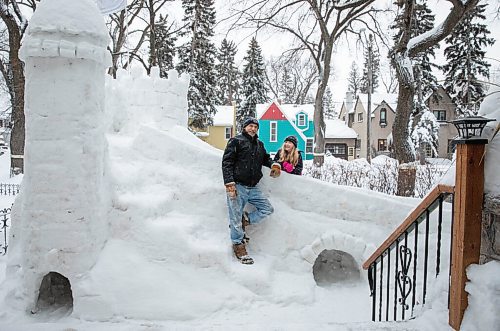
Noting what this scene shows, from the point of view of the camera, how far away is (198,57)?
23.7 meters

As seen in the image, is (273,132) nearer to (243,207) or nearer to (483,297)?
(243,207)

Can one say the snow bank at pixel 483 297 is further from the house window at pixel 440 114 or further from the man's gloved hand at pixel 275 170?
the house window at pixel 440 114

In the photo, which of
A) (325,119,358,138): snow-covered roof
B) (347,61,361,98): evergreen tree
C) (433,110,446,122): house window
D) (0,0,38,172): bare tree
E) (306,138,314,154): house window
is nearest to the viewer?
(0,0,38,172): bare tree

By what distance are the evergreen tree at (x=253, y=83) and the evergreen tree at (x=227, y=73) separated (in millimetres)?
5695

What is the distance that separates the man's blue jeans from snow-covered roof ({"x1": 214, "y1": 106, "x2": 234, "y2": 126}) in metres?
25.8

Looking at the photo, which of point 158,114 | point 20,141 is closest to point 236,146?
point 158,114

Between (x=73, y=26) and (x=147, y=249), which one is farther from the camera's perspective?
(x=147, y=249)

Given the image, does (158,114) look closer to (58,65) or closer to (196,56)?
(58,65)

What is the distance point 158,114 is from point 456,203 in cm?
761

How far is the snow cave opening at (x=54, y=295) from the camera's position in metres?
4.95

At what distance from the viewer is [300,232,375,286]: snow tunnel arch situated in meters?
5.56

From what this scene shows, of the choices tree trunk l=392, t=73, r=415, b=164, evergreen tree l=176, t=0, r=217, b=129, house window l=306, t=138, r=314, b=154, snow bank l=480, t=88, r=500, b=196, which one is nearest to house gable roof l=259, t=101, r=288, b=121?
house window l=306, t=138, r=314, b=154

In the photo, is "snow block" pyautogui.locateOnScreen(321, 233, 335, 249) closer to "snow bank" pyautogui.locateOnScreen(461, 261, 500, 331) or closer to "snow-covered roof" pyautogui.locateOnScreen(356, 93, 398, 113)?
"snow bank" pyautogui.locateOnScreen(461, 261, 500, 331)

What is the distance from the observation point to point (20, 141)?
14156mm
